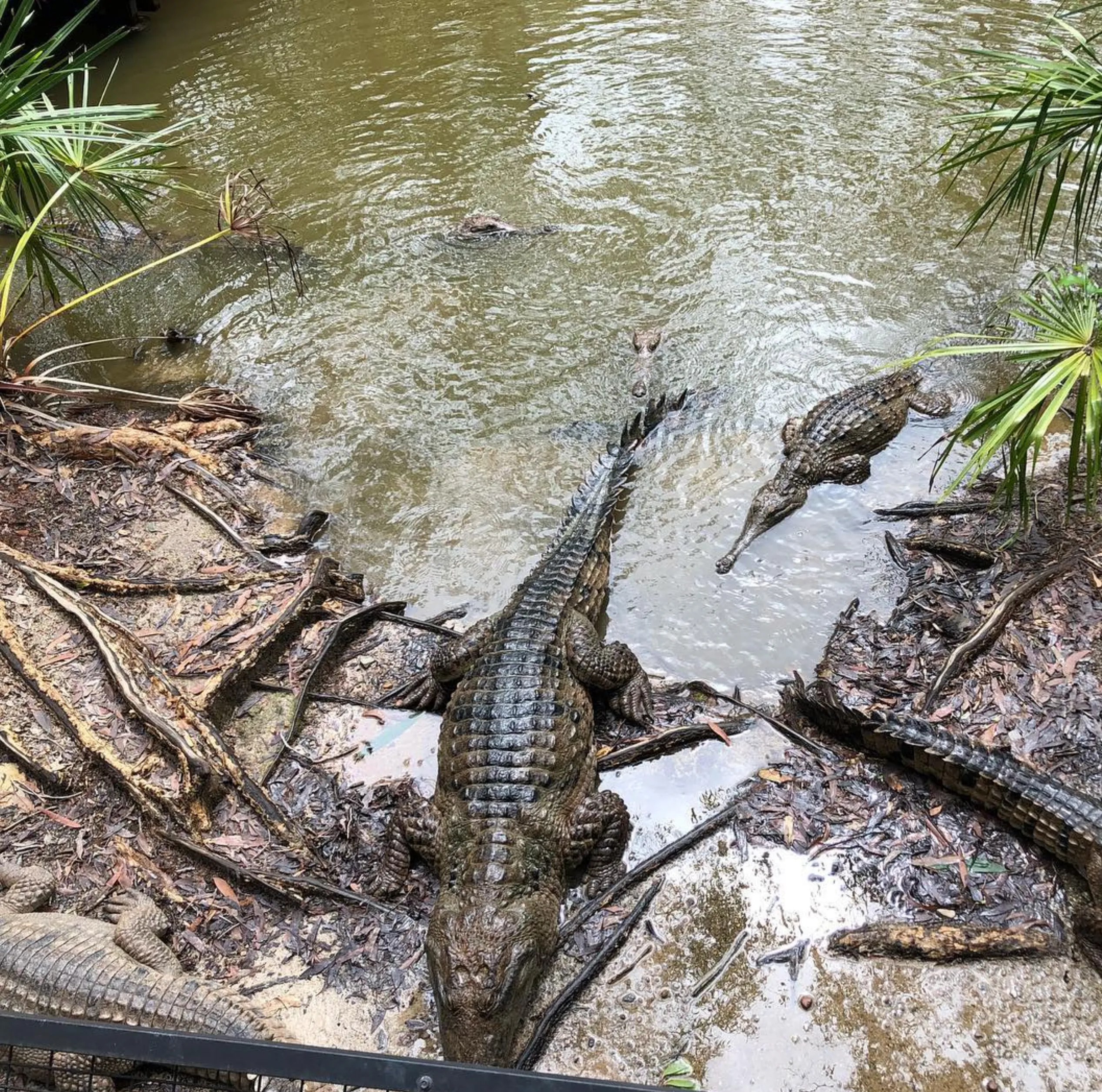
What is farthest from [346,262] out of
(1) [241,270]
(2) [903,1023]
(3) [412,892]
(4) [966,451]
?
(2) [903,1023]

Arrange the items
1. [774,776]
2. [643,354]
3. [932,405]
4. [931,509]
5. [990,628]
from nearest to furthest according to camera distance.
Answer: [774,776] < [990,628] < [931,509] < [932,405] < [643,354]

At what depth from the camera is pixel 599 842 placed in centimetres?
357

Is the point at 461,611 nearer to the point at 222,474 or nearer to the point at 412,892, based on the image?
the point at 412,892

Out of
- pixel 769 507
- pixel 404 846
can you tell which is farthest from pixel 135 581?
pixel 769 507

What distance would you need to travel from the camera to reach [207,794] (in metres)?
3.63

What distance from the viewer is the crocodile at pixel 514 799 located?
2953mm

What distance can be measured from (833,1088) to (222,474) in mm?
5306

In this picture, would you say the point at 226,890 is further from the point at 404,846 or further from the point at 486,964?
the point at 486,964

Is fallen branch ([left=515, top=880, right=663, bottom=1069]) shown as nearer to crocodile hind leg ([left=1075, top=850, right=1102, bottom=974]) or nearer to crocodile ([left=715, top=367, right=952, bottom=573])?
crocodile hind leg ([left=1075, top=850, right=1102, bottom=974])

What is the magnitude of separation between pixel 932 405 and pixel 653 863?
4310mm

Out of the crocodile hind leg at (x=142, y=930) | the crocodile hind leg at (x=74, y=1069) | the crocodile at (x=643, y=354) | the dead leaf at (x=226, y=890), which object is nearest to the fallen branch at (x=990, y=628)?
the crocodile at (x=643, y=354)

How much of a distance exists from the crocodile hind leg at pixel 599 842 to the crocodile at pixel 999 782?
3.82ft

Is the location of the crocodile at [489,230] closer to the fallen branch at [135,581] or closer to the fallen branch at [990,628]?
the fallen branch at [135,581]

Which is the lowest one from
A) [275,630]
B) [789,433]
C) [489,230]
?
[789,433]
